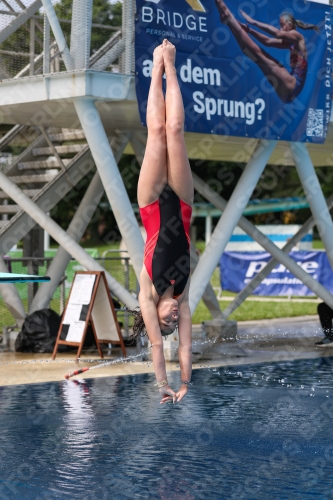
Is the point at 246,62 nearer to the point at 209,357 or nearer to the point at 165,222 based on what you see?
the point at 209,357

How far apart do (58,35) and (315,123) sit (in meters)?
4.75

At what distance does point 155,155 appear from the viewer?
23.1 ft

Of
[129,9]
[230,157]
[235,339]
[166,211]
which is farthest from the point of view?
[230,157]

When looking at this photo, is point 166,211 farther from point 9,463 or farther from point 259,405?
point 259,405

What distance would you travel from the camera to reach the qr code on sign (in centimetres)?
1501

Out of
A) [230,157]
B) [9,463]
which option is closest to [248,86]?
[230,157]

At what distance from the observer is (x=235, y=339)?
1748 cm

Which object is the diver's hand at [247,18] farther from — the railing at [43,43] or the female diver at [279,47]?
the railing at [43,43]

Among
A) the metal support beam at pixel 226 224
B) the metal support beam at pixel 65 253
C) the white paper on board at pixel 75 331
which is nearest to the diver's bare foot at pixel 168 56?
the metal support beam at pixel 226 224

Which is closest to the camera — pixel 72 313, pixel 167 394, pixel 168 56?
pixel 167 394

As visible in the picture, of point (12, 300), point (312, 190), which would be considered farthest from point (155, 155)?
point (12, 300)

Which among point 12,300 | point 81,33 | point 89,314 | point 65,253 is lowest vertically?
point 89,314

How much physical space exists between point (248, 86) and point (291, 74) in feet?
3.38

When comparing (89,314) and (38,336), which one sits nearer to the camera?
(89,314)
